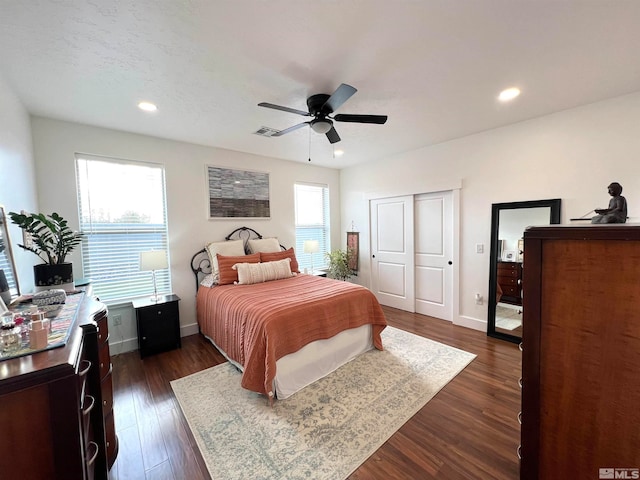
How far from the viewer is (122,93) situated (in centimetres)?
227

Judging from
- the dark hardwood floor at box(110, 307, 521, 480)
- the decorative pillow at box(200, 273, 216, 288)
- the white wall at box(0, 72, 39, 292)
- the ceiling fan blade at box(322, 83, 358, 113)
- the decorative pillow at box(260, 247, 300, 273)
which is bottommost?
the dark hardwood floor at box(110, 307, 521, 480)

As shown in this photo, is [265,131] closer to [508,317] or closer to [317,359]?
[317,359]

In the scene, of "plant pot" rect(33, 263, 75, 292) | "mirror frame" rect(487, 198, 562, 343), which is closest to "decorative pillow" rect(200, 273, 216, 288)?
"plant pot" rect(33, 263, 75, 292)

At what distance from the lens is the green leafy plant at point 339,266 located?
504 cm

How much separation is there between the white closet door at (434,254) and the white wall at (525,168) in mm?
195

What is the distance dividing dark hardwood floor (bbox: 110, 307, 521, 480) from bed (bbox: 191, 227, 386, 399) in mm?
593

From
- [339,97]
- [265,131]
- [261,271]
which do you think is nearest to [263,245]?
[261,271]

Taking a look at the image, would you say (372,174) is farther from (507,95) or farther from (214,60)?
(214,60)

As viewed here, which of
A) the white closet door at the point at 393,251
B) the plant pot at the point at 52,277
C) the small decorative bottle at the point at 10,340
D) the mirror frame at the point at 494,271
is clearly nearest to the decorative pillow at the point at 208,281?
the plant pot at the point at 52,277

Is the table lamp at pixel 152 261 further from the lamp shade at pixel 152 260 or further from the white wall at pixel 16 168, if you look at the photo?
the white wall at pixel 16 168

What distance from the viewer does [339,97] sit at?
2.00m

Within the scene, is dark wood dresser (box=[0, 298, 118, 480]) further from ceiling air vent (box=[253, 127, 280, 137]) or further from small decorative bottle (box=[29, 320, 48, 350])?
ceiling air vent (box=[253, 127, 280, 137])

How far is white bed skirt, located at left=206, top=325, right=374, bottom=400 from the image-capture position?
7.36 ft

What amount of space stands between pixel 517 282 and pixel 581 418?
270 centimetres
